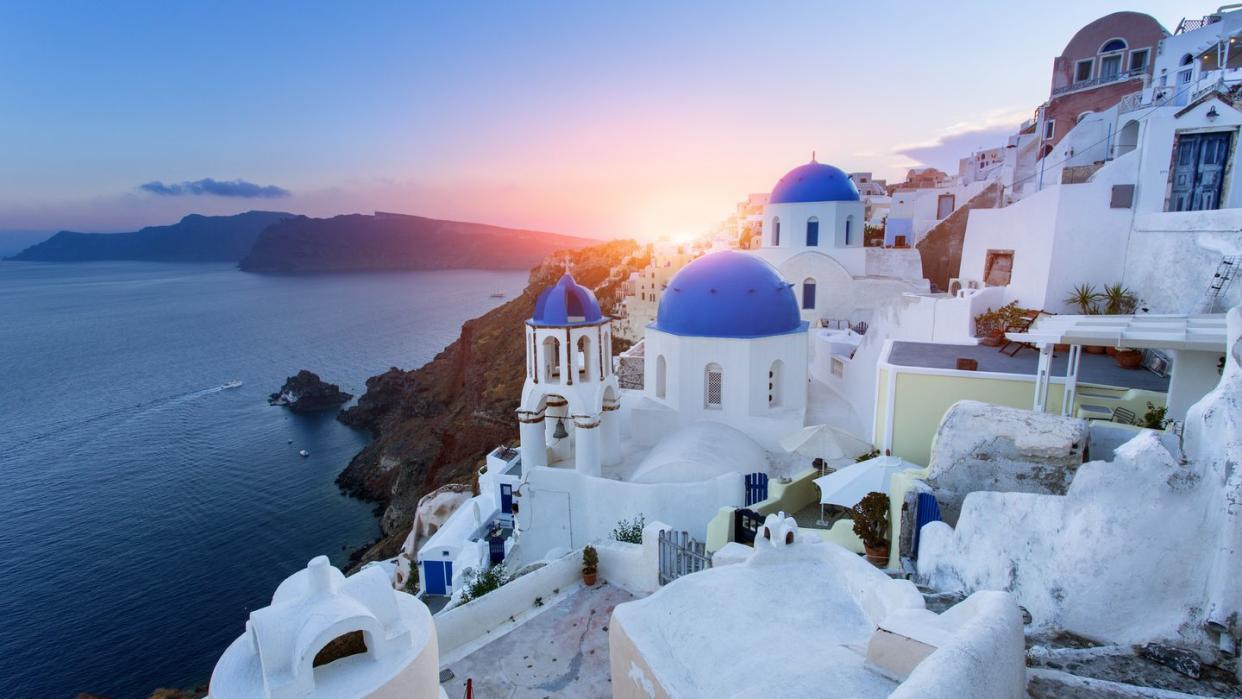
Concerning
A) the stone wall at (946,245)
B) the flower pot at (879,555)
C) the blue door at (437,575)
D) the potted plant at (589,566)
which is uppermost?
the stone wall at (946,245)

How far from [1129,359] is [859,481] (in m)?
6.38

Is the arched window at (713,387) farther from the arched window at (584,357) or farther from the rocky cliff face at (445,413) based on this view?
the rocky cliff face at (445,413)

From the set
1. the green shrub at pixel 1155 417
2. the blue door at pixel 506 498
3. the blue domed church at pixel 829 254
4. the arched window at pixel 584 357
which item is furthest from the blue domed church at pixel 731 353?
the blue domed church at pixel 829 254

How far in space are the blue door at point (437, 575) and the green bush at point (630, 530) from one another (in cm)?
838

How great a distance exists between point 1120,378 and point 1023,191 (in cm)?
1565

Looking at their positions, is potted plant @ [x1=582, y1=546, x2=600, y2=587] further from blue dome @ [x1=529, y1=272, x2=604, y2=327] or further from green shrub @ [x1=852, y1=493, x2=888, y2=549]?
blue dome @ [x1=529, y1=272, x2=604, y2=327]

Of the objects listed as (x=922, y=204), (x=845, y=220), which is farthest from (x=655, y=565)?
(x=922, y=204)

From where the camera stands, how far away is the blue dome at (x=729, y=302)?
15.8 meters

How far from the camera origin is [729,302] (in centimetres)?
1593

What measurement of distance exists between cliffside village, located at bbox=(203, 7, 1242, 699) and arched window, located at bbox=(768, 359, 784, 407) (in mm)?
104

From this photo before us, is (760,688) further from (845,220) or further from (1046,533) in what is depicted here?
(845,220)

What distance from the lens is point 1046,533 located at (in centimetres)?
623

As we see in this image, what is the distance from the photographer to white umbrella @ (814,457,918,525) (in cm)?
1012

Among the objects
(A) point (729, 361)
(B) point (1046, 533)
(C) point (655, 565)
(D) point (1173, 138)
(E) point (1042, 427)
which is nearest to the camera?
(B) point (1046, 533)
